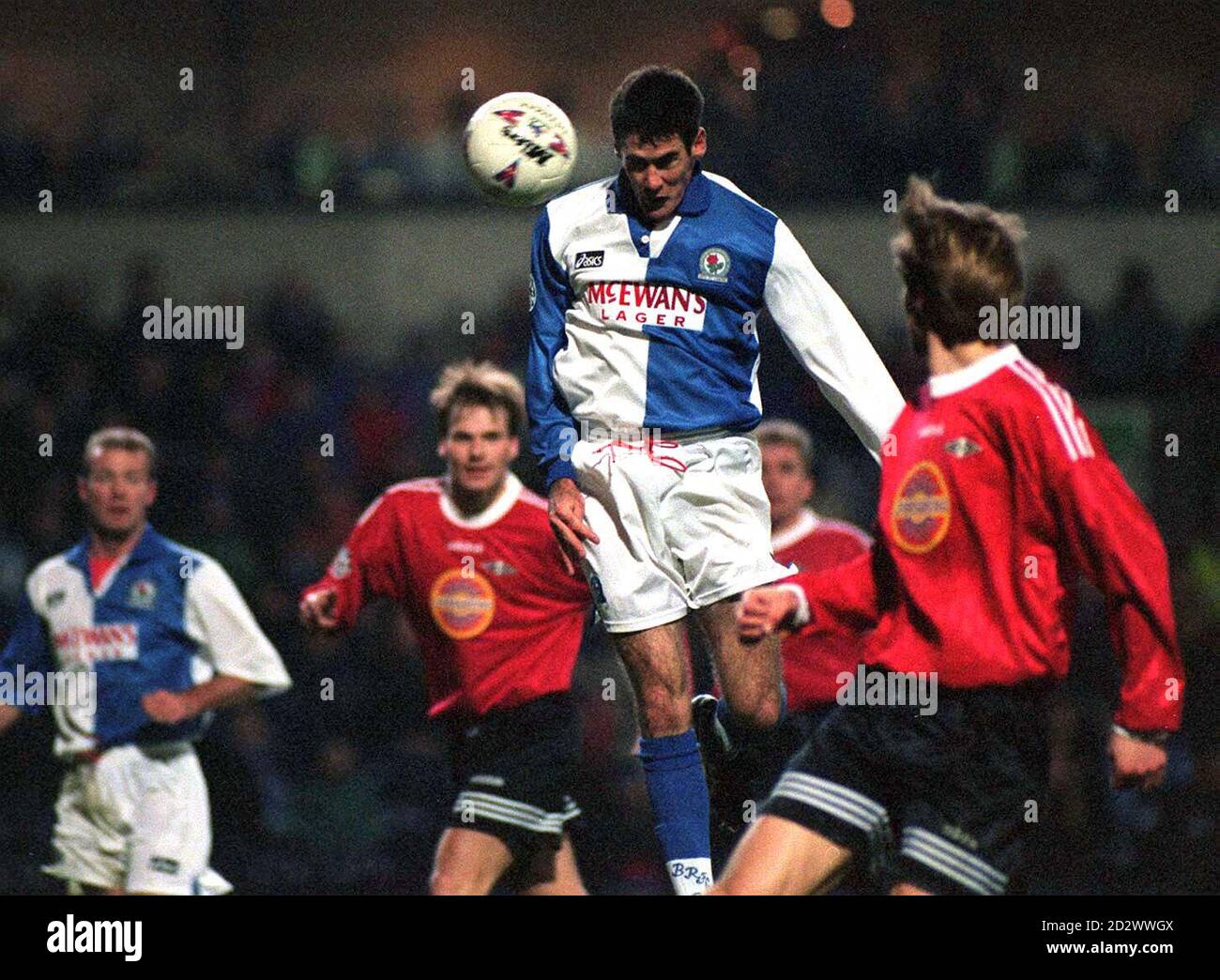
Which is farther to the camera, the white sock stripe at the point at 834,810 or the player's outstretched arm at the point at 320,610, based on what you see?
the player's outstretched arm at the point at 320,610

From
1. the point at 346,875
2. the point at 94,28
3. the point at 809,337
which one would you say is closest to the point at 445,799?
the point at 346,875

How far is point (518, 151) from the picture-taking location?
497cm

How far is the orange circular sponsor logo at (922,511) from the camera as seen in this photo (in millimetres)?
A: 3758

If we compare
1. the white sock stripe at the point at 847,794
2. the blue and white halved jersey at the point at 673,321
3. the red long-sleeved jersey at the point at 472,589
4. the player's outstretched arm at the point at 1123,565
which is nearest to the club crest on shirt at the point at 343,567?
the red long-sleeved jersey at the point at 472,589

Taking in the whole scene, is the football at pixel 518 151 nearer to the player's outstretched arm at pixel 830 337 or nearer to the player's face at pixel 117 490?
the player's outstretched arm at pixel 830 337

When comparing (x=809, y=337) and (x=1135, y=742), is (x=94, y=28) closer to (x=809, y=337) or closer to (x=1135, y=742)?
(x=809, y=337)

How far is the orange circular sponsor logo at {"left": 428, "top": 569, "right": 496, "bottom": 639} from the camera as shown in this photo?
5.59 m

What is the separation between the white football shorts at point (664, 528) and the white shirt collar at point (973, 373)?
853mm

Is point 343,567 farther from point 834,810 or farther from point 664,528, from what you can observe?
point 834,810

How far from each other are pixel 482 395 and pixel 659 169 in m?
1.40

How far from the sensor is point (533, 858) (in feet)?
18.3

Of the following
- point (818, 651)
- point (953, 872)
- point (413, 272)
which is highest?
point (413, 272)

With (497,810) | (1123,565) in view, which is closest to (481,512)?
(497,810)

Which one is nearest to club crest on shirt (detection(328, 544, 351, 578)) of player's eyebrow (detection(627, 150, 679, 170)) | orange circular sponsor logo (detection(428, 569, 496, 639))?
orange circular sponsor logo (detection(428, 569, 496, 639))
